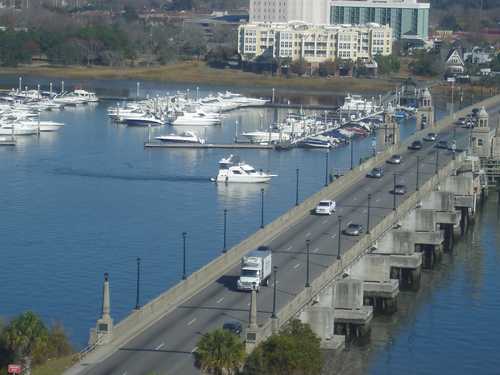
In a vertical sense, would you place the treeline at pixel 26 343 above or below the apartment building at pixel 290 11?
below

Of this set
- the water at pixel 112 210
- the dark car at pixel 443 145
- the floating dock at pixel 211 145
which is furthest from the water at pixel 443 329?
the floating dock at pixel 211 145

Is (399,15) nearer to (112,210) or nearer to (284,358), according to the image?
(112,210)

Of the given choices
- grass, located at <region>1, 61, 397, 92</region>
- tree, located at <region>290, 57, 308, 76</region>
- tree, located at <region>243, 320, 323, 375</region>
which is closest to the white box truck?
tree, located at <region>243, 320, 323, 375</region>

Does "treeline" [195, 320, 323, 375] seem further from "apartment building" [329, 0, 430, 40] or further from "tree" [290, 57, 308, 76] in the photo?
"apartment building" [329, 0, 430, 40]

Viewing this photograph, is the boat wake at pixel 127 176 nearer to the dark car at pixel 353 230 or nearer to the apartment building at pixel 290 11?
the dark car at pixel 353 230

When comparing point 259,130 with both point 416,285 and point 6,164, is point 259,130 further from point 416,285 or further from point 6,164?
point 416,285

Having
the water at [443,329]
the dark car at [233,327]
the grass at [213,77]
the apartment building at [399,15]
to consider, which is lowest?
the water at [443,329]
